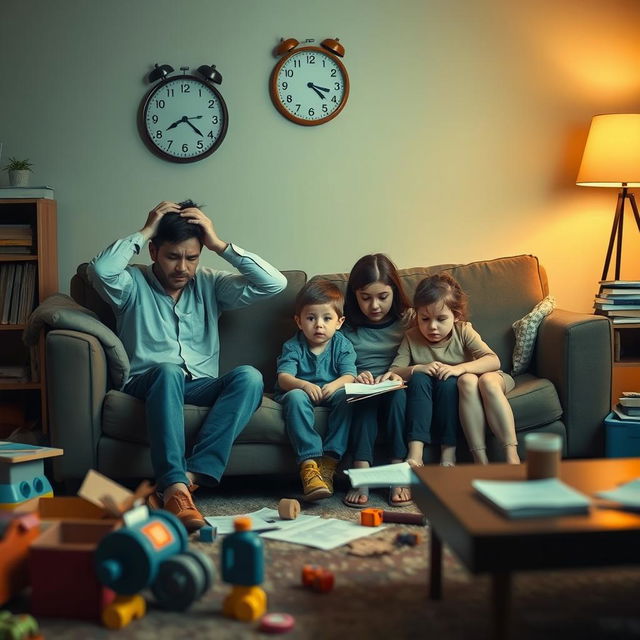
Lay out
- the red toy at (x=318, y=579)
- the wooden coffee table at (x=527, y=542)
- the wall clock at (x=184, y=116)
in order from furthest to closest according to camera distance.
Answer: the wall clock at (x=184, y=116) < the red toy at (x=318, y=579) < the wooden coffee table at (x=527, y=542)

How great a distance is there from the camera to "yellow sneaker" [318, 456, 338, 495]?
2867mm

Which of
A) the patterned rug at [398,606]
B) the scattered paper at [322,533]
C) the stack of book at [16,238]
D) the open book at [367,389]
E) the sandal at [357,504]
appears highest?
the stack of book at [16,238]

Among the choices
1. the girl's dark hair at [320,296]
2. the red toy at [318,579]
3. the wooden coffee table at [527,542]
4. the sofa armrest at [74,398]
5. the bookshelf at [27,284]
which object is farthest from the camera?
the bookshelf at [27,284]

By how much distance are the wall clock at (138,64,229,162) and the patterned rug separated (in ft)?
6.80

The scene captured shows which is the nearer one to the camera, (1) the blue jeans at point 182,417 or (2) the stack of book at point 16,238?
(1) the blue jeans at point 182,417

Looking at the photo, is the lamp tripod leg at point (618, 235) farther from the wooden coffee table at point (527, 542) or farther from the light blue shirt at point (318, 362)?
the wooden coffee table at point (527, 542)

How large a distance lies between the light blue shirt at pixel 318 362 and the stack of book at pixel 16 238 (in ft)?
4.00

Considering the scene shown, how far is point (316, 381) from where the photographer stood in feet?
10.1

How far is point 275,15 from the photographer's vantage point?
375 cm

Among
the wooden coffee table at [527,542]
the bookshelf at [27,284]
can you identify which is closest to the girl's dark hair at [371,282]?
the bookshelf at [27,284]

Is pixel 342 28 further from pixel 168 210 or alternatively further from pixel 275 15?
pixel 168 210

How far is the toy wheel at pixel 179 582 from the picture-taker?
1845mm

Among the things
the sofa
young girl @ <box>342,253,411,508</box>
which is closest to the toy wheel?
the sofa

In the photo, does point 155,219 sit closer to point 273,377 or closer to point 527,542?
point 273,377
